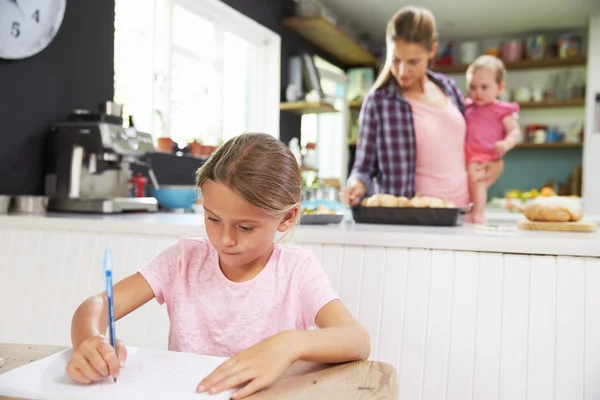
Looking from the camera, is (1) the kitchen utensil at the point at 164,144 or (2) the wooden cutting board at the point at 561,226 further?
(1) the kitchen utensil at the point at 164,144

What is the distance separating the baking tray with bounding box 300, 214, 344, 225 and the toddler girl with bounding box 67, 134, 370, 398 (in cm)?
59

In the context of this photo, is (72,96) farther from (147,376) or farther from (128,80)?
(147,376)

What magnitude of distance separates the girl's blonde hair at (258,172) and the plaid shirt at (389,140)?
49.2 inches

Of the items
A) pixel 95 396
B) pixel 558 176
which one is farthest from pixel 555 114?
pixel 95 396

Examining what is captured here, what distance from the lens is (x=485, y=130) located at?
242cm

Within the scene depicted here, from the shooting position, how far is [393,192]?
2381 millimetres

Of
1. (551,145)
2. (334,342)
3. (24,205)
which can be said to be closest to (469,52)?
(551,145)

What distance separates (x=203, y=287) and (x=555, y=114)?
5681 mm

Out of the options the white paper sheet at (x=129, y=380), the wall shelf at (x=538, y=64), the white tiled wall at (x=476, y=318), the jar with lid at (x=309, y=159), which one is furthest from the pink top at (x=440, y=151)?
the wall shelf at (x=538, y=64)

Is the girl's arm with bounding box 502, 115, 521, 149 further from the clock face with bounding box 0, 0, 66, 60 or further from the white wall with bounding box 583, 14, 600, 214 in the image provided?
the white wall with bounding box 583, 14, 600, 214

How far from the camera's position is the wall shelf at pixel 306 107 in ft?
15.6

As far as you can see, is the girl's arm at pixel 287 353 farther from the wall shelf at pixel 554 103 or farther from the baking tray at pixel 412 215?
the wall shelf at pixel 554 103

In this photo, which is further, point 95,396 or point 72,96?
point 72,96

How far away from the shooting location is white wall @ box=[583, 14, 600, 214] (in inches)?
211
